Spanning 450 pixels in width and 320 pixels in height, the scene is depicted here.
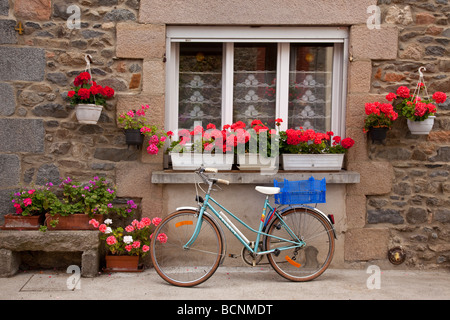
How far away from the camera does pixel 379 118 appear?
476 cm

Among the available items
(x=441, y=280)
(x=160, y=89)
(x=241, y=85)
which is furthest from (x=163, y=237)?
(x=441, y=280)

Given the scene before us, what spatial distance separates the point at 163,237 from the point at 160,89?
1533 mm

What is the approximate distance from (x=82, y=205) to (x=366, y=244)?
9.73 ft

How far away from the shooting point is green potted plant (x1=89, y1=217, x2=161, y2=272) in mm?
4680

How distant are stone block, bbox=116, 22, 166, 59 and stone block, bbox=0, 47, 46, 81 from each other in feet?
2.65

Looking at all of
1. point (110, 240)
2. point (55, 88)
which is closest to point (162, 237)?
point (110, 240)

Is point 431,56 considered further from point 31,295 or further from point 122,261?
point 31,295

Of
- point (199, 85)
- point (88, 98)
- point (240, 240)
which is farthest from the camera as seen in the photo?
A: point (199, 85)

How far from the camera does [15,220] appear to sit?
4.66 m

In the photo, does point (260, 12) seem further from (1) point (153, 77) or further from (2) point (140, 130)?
(2) point (140, 130)

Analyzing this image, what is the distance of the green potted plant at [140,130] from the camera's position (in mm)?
4728

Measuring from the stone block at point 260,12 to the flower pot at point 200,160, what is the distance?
4.48 feet

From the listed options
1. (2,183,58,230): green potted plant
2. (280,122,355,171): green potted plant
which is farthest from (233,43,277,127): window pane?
(2,183,58,230): green potted plant

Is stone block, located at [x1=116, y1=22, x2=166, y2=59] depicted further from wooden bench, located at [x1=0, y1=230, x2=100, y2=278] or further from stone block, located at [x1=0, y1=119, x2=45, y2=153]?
wooden bench, located at [x1=0, y1=230, x2=100, y2=278]
